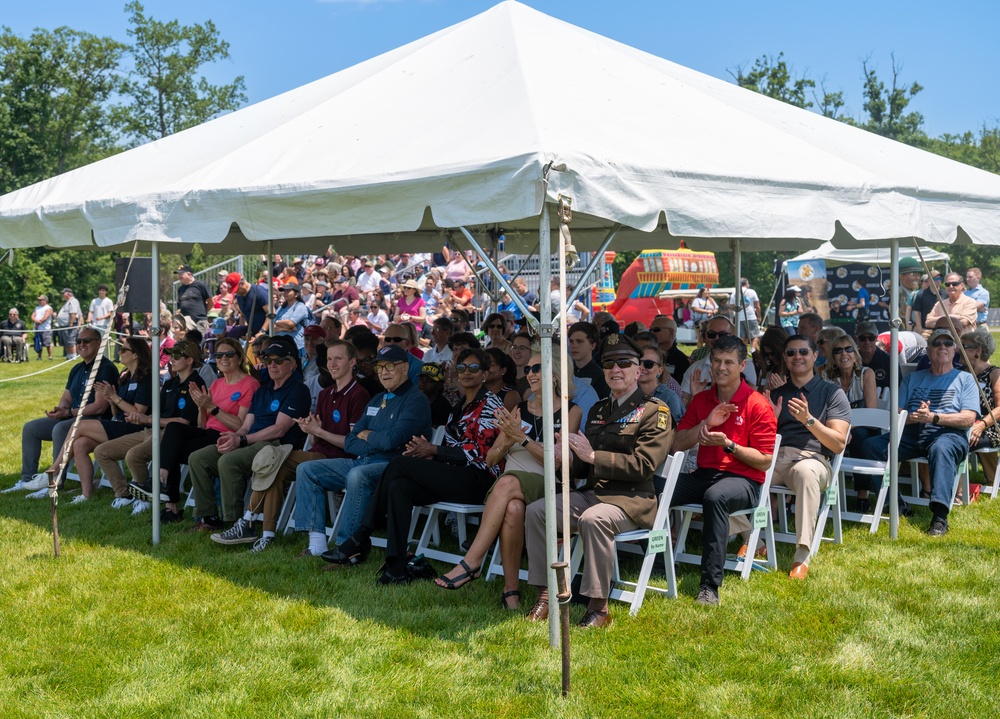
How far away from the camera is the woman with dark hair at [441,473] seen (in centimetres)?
549

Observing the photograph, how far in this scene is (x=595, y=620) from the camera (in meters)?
4.69

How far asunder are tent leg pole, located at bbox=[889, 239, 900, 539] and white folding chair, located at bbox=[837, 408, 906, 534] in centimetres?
6

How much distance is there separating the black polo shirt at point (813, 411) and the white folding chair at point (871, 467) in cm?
37

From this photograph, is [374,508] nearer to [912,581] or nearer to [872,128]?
[912,581]

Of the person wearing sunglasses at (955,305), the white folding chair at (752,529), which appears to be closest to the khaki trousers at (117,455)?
the white folding chair at (752,529)

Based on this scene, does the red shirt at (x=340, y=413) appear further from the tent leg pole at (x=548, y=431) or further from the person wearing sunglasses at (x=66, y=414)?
the person wearing sunglasses at (x=66, y=414)

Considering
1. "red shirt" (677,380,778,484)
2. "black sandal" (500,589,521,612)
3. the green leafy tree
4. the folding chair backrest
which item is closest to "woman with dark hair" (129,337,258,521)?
"black sandal" (500,589,521,612)

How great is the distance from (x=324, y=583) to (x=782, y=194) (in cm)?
330

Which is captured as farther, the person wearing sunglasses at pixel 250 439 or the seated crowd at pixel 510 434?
the person wearing sunglasses at pixel 250 439

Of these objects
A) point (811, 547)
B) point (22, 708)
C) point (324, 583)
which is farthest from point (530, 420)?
point (22, 708)

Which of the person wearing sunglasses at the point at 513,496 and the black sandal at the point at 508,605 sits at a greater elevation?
the person wearing sunglasses at the point at 513,496

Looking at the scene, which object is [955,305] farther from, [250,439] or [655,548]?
[250,439]

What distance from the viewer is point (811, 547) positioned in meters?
5.68

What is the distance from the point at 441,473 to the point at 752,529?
1.77 meters
